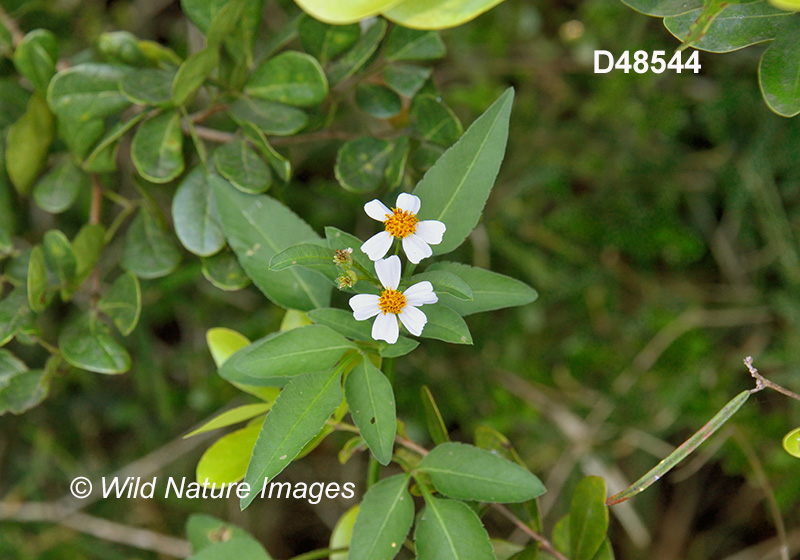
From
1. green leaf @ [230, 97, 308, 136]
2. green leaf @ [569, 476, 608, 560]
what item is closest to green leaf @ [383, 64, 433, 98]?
green leaf @ [230, 97, 308, 136]

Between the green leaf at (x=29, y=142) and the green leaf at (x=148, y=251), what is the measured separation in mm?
168

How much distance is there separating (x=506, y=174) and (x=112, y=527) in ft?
4.10

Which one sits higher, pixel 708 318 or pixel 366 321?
pixel 366 321

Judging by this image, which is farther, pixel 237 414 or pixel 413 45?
pixel 413 45

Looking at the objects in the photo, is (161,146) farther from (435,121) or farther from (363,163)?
(435,121)

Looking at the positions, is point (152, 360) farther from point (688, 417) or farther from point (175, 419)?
point (688, 417)

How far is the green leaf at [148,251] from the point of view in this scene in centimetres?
101

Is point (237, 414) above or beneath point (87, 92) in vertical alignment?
beneath

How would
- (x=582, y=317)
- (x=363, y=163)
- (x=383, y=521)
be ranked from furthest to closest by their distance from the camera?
1. (x=582, y=317)
2. (x=363, y=163)
3. (x=383, y=521)

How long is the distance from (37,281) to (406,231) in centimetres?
55

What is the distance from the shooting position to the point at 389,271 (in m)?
0.68

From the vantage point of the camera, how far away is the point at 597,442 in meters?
1.56

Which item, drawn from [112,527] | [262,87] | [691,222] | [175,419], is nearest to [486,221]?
[691,222]

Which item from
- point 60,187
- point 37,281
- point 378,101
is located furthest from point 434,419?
point 60,187
